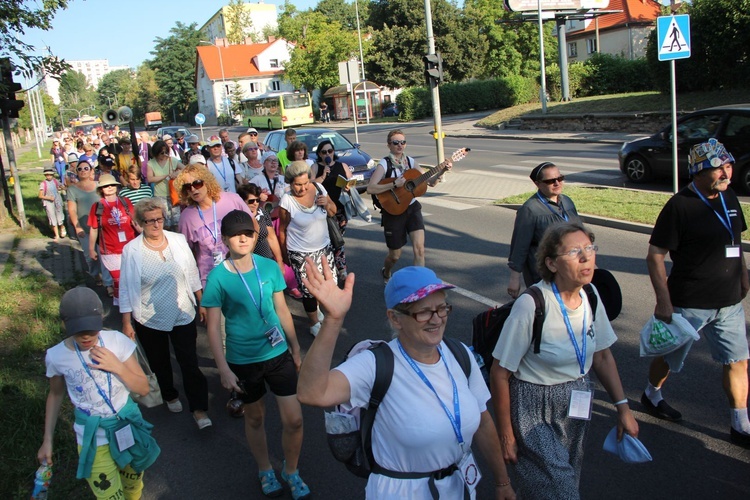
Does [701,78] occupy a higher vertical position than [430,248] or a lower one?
higher

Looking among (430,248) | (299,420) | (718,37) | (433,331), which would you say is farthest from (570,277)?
(718,37)

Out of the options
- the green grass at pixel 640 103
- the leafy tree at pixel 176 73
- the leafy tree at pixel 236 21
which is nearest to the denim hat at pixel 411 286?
the green grass at pixel 640 103

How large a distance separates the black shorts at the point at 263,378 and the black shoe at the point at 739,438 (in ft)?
9.19

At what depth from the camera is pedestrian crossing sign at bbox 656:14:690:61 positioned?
941cm

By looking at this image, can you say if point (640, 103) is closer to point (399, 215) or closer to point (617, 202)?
point (617, 202)

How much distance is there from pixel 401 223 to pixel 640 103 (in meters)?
22.7

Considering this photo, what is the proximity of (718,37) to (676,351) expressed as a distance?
24.0 meters

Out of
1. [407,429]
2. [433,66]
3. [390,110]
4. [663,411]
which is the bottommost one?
[663,411]

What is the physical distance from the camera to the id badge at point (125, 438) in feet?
10.9

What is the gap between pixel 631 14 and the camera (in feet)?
181

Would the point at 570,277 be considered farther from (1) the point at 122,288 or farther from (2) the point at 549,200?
(1) the point at 122,288

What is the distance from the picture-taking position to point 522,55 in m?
54.7

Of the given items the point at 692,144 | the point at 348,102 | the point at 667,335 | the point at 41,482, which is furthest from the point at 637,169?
the point at 348,102

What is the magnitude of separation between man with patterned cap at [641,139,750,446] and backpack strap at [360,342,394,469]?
2.30 metres
